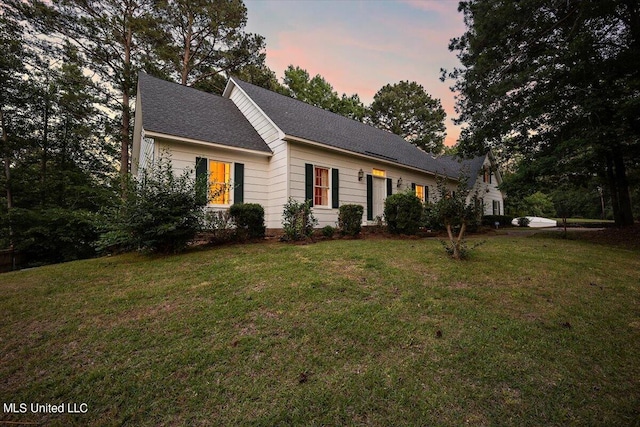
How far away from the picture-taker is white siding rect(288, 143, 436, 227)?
876 cm

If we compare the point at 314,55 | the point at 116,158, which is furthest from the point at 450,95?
the point at 116,158

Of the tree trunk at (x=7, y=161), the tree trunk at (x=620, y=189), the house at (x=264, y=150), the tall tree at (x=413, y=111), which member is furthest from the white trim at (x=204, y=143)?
the tall tree at (x=413, y=111)

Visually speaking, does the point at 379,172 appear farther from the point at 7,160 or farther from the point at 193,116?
the point at 7,160

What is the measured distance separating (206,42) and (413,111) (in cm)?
2001

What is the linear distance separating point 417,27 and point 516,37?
11.7 feet

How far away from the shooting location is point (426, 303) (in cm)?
338

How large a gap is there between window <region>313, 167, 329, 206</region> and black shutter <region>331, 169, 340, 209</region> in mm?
194

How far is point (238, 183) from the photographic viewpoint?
8.55 meters

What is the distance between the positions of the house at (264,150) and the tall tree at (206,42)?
5620mm

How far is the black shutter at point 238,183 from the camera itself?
8450 mm

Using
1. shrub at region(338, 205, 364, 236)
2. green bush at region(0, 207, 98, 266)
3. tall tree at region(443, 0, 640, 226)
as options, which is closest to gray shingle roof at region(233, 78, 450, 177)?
shrub at region(338, 205, 364, 236)

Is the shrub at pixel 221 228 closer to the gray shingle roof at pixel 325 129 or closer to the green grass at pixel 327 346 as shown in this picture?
the green grass at pixel 327 346

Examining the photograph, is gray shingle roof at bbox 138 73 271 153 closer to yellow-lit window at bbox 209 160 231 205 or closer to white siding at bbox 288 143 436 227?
yellow-lit window at bbox 209 160 231 205

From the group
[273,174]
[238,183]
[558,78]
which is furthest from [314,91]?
[558,78]
